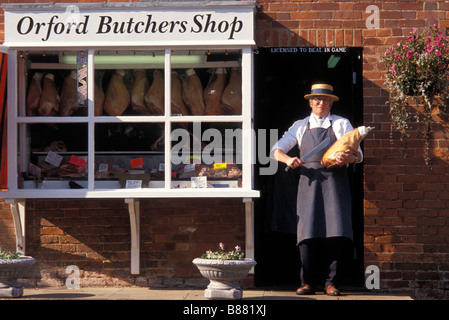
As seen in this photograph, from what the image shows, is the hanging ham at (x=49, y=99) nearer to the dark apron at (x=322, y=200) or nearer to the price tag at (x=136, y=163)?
the price tag at (x=136, y=163)

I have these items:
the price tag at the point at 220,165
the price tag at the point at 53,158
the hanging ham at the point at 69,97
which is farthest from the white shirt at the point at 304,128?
the price tag at the point at 53,158

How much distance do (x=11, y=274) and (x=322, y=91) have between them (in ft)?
11.4

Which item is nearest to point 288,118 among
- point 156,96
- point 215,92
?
point 215,92

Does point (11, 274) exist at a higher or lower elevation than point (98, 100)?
lower

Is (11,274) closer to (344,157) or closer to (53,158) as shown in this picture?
(53,158)

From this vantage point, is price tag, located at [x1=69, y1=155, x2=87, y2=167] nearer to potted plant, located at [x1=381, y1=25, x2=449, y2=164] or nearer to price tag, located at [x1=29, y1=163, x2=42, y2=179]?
price tag, located at [x1=29, y1=163, x2=42, y2=179]

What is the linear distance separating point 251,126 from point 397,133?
1554 millimetres

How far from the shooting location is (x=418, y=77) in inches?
322

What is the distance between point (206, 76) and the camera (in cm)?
856

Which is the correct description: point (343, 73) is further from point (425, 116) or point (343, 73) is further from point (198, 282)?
point (198, 282)

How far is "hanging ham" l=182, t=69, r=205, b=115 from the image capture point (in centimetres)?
845

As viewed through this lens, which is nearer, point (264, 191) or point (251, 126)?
point (251, 126)

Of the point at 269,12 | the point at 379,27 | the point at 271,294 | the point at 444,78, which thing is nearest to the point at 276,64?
the point at 269,12

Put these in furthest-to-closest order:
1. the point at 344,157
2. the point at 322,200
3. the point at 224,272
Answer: the point at 322,200 → the point at 344,157 → the point at 224,272
